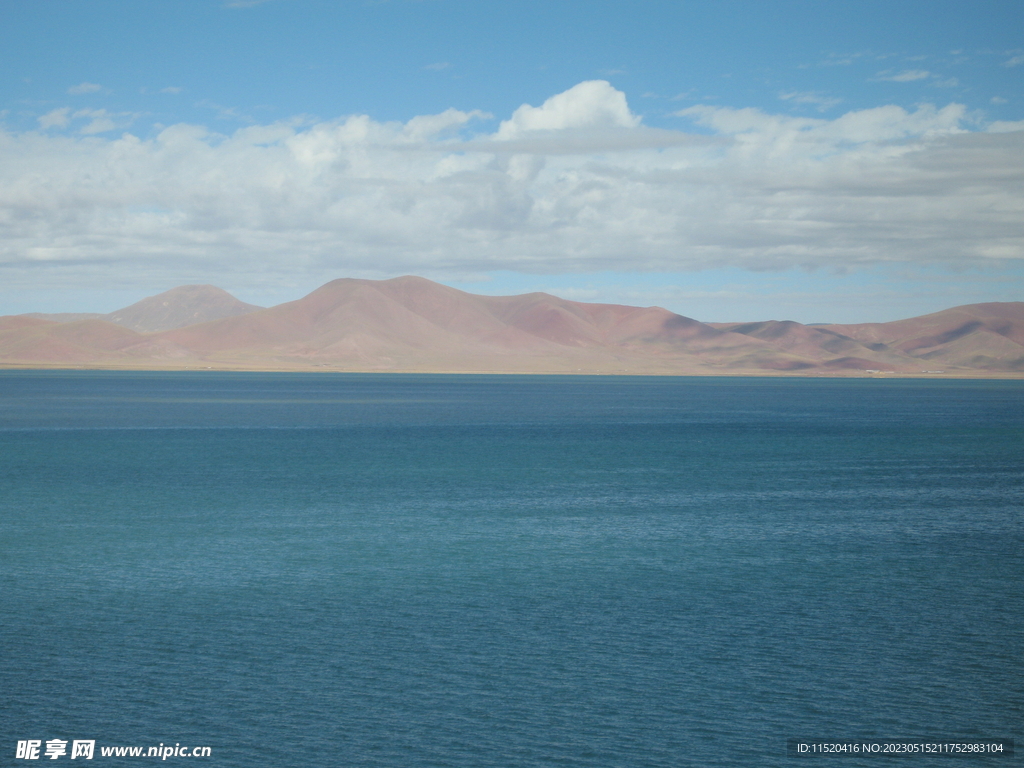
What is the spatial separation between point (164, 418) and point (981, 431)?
72.9 meters

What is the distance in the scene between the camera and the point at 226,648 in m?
19.4

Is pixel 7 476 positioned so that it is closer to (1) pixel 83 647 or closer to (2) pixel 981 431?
(1) pixel 83 647

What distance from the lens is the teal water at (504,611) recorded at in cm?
1597

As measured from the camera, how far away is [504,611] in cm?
2252

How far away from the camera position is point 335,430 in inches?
3071

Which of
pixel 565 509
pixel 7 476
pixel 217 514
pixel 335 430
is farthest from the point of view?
pixel 335 430

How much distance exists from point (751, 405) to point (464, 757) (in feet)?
399

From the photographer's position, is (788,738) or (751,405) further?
(751,405)

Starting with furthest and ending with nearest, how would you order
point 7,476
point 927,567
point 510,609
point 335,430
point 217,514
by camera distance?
point 335,430, point 7,476, point 217,514, point 927,567, point 510,609

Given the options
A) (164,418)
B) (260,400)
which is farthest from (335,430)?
(260,400)

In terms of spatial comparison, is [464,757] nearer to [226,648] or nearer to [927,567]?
[226,648]

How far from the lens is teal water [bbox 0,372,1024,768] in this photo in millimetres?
15969

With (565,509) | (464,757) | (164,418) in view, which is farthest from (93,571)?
(164,418)

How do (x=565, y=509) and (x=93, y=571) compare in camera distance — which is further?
(x=565, y=509)
